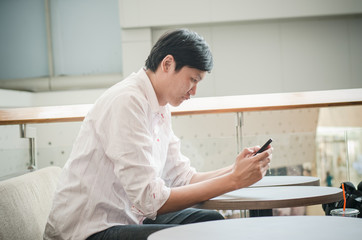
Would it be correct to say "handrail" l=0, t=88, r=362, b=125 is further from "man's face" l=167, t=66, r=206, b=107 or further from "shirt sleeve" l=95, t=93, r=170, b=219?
"shirt sleeve" l=95, t=93, r=170, b=219

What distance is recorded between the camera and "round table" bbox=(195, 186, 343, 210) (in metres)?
1.15

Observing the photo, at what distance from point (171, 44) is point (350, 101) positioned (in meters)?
1.26

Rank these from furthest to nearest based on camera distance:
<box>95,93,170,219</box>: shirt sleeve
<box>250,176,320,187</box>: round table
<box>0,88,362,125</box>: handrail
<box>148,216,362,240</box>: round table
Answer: <box>0,88,362,125</box>: handrail < <box>250,176,320,187</box>: round table < <box>95,93,170,219</box>: shirt sleeve < <box>148,216,362,240</box>: round table

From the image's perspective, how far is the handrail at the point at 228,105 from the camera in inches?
81.7

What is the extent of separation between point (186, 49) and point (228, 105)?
886 millimetres

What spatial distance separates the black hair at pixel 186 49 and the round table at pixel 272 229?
54 cm

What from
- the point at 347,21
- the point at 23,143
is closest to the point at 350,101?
the point at 23,143

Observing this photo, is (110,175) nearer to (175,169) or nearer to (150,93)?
(150,93)

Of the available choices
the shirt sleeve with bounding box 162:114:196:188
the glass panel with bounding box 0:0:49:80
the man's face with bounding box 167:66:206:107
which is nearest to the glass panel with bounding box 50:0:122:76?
the glass panel with bounding box 0:0:49:80

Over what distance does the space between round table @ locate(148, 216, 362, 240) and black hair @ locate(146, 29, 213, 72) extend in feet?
1.77

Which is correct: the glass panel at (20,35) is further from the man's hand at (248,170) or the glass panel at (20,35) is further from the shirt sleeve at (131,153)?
the man's hand at (248,170)

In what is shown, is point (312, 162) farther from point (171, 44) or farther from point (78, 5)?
point (78, 5)

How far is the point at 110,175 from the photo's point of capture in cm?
114

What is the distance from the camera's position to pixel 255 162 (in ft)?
3.75
